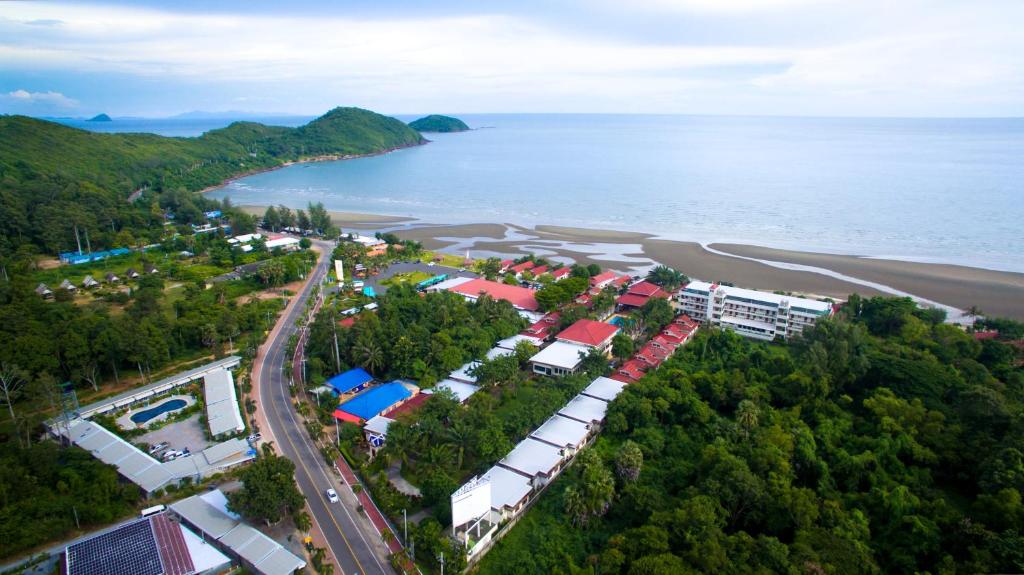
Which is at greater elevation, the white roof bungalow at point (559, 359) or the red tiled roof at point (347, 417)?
the white roof bungalow at point (559, 359)

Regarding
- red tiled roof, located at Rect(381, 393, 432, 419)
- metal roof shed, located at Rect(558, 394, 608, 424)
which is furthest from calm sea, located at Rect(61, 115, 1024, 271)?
red tiled roof, located at Rect(381, 393, 432, 419)

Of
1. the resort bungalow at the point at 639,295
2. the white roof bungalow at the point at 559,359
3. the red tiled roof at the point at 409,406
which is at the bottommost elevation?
the red tiled roof at the point at 409,406

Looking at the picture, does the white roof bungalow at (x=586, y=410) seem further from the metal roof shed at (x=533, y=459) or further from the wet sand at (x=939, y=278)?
the wet sand at (x=939, y=278)

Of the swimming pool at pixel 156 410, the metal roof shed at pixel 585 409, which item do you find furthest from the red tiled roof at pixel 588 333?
the swimming pool at pixel 156 410

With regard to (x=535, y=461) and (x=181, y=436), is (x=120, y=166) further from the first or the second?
(x=535, y=461)

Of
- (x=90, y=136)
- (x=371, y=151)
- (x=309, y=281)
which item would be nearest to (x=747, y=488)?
(x=309, y=281)

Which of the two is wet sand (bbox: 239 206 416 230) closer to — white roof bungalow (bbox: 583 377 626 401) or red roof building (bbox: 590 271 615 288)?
red roof building (bbox: 590 271 615 288)
